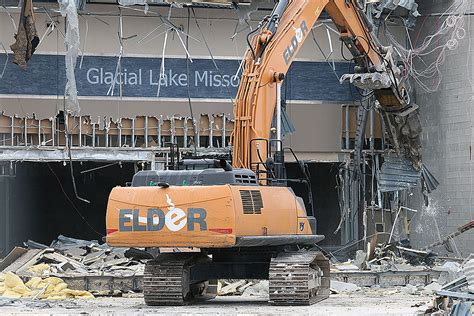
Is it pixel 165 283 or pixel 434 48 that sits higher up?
pixel 434 48

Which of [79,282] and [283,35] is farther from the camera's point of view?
[79,282]

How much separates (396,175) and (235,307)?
14303mm

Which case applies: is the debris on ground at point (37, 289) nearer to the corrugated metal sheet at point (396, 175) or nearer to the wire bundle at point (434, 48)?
the corrugated metal sheet at point (396, 175)

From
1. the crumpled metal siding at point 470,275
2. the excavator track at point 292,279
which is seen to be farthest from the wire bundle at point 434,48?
the crumpled metal siding at point 470,275

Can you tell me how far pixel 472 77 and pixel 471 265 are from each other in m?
14.1

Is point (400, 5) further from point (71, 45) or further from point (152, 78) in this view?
point (71, 45)

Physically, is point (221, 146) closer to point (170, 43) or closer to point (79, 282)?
point (170, 43)

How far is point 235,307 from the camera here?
2005 centimetres

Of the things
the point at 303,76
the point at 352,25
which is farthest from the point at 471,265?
the point at 303,76

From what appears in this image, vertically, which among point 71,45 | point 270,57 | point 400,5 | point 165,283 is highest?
point 400,5

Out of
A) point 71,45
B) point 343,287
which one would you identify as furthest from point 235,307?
point 71,45

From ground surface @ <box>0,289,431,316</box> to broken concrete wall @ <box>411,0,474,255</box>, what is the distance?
8.71 m

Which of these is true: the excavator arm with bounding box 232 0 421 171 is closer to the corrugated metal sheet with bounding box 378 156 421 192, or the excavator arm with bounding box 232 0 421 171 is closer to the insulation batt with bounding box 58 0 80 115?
the insulation batt with bounding box 58 0 80 115

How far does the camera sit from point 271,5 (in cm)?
3278
